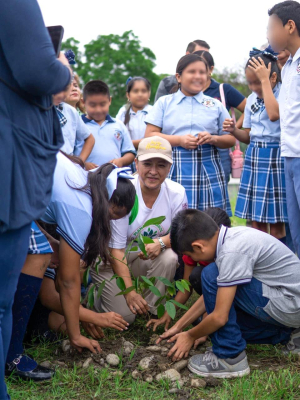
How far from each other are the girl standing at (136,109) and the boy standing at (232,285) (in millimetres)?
2817

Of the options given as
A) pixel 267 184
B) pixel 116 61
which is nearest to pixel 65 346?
pixel 267 184

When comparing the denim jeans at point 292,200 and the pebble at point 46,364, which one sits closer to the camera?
the pebble at point 46,364

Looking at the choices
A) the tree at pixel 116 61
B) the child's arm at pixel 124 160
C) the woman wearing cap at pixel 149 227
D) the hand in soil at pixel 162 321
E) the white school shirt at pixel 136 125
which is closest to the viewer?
the hand in soil at pixel 162 321

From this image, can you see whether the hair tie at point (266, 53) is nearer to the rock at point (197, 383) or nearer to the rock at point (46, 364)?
the rock at point (197, 383)

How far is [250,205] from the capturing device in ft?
14.3

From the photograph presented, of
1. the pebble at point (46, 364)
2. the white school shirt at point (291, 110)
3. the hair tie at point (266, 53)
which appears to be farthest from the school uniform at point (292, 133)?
the pebble at point (46, 364)

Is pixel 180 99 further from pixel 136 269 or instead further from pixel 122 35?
pixel 122 35

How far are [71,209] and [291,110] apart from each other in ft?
5.79

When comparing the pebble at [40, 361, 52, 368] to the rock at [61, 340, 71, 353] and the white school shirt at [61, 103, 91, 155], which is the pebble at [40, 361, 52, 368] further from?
the white school shirt at [61, 103, 91, 155]

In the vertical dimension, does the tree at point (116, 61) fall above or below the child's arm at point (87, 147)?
above

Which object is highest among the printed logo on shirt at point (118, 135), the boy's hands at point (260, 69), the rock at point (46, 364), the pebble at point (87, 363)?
the boy's hands at point (260, 69)

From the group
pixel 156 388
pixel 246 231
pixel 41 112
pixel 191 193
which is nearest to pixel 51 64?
pixel 41 112

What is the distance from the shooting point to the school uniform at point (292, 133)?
3.47 metres

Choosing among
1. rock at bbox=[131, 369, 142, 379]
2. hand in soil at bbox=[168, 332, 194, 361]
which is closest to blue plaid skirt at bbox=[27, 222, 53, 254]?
rock at bbox=[131, 369, 142, 379]
